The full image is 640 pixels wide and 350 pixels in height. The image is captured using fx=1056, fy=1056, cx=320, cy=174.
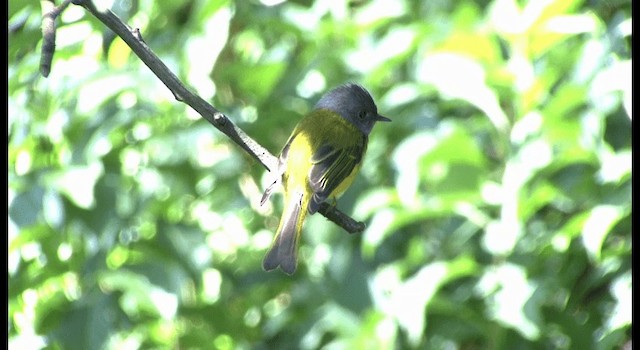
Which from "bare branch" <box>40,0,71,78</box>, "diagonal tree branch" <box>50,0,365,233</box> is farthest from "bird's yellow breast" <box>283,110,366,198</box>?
"bare branch" <box>40,0,71,78</box>

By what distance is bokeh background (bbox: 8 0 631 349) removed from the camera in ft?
12.6

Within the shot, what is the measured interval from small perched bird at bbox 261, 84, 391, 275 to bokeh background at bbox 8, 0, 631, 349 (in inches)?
9.7

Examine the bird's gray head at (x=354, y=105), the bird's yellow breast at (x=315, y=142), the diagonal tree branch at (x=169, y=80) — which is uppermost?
the diagonal tree branch at (x=169, y=80)

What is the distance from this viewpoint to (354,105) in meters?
3.83

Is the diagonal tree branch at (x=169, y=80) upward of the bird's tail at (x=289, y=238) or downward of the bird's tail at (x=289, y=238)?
upward

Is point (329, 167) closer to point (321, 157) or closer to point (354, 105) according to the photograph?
point (321, 157)

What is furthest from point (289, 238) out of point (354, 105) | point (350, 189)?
point (350, 189)

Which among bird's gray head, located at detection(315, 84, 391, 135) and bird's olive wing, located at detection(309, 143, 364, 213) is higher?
bird's olive wing, located at detection(309, 143, 364, 213)

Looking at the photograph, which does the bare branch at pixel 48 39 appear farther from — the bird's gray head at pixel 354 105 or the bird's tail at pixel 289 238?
the bird's gray head at pixel 354 105

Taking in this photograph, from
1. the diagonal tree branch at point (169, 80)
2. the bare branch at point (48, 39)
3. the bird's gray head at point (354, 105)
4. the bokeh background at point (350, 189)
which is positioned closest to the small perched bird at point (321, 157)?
the bird's gray head at point (354, 105)

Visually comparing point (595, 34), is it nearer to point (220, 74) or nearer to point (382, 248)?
point (382, 248)

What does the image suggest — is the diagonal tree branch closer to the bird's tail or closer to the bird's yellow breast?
the bird's tail

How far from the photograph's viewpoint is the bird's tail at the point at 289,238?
2537 mm

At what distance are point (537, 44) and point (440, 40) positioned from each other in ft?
1.29
